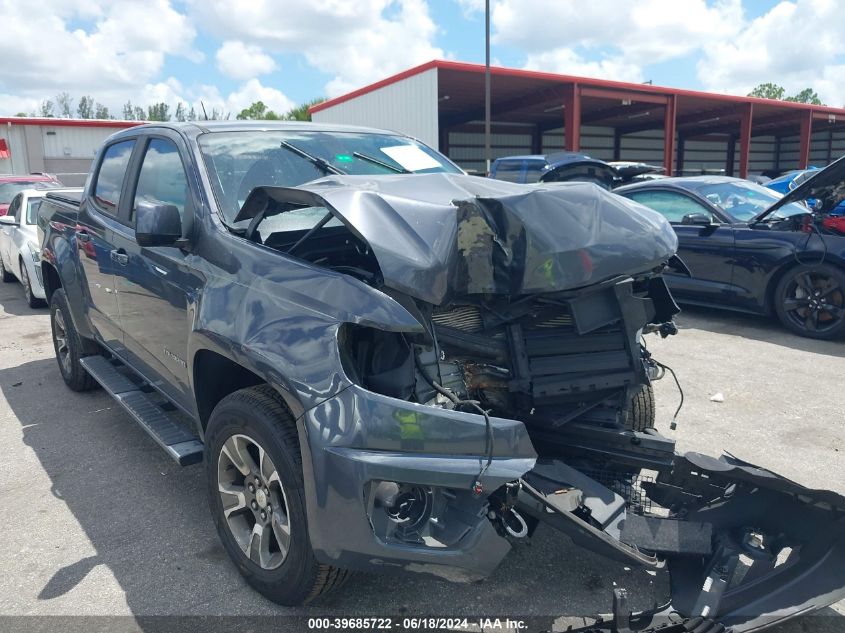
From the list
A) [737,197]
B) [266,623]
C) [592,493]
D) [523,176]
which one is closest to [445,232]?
[592,493]

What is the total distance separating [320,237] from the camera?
301 centimetres

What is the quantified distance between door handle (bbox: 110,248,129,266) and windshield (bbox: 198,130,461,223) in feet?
2.72

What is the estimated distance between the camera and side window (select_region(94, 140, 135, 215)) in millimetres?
4223

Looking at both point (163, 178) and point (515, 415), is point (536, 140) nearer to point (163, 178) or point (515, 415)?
point (163, 178)

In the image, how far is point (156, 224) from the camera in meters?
2.99

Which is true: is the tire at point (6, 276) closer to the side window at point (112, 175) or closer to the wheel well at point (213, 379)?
the side window at point (112, 175)

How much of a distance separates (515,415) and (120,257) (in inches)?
96.0

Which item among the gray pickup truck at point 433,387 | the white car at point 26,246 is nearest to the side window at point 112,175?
the gray pickup truck at point 433,387

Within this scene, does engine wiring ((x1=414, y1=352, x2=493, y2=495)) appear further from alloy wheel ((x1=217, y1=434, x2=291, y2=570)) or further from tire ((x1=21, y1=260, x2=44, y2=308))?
tire ((x1=21, y1=260, x2=44, y2=308))

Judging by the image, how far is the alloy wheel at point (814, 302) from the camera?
6.51 m

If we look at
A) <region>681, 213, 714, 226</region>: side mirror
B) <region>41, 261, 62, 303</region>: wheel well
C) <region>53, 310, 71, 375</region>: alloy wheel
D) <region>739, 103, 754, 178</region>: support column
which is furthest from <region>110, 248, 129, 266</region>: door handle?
<region>739, 103, 754, 178</region>: support column

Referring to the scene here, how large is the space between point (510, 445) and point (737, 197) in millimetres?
6771

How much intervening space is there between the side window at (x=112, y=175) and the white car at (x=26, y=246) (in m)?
4.45

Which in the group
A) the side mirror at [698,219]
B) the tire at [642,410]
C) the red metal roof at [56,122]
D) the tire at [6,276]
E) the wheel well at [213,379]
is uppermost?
the red metal roof at [56,122]
